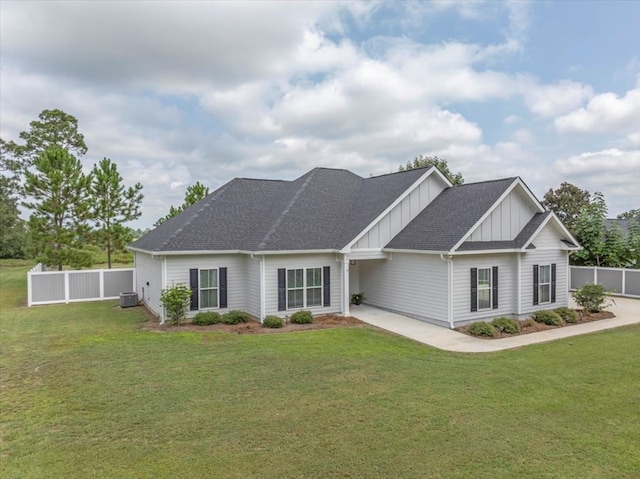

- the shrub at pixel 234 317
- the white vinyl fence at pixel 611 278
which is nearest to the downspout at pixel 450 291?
the shrub at pixel 234 317

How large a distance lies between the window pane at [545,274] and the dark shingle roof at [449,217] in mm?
3939

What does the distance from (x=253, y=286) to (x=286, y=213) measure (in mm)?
3561

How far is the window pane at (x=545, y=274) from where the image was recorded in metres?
17.0

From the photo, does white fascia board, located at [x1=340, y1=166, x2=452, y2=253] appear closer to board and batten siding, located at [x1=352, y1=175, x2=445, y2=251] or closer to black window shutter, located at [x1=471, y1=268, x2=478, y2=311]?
board and batten siding, located at [x1=352, y1=175, x2=445, y2=251]

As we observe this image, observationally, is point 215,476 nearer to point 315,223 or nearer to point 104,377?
point 104,377

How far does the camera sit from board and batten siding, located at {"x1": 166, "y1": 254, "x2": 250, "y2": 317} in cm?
1534

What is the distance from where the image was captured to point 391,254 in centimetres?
1711

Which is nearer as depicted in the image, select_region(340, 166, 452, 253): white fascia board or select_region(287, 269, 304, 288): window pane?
select_region(287, 269, 304, 288): window pane

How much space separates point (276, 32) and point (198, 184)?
17.6 m

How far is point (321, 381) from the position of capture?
8680mm

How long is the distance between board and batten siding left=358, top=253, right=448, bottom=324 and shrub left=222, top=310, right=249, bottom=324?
182 inches

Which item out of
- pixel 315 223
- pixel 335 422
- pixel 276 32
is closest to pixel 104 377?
pixel 335 422

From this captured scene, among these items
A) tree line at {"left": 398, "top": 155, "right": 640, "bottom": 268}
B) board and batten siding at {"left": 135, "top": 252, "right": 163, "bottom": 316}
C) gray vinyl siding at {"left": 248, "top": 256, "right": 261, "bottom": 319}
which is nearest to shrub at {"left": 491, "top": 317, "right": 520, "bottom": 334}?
gray vinyl siding at {"left": 248, "top": 256, "right": 261, "bottom": 319}

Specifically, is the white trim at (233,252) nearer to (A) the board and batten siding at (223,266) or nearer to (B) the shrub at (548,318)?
(A) the board and batten siding at (223,266)
